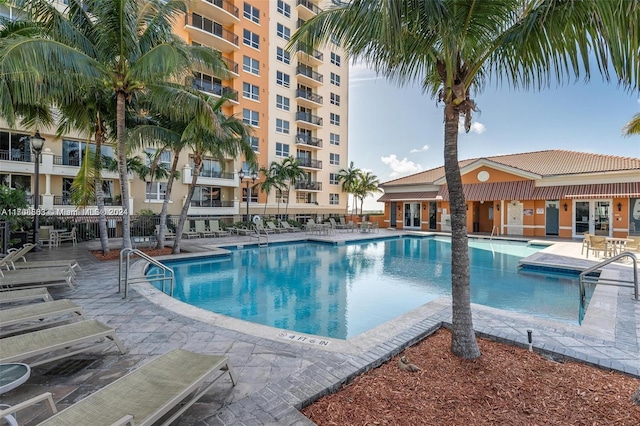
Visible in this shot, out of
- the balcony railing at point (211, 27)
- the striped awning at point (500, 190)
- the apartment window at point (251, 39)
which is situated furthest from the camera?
the apartment window at point (251, 39)

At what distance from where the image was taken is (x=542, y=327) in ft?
17.1

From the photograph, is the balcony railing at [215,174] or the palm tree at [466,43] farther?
the balcony railing at [215,174]

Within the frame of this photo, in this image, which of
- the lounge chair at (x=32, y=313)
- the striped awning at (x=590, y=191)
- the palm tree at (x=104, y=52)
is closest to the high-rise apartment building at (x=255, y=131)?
the palm tree at (x=104, y=52)

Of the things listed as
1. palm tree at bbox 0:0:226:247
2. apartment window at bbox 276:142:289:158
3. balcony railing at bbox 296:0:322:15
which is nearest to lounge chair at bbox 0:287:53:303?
palm tree at bbox 0:0:226:247

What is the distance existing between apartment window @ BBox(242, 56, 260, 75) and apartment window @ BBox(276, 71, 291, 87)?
2420 mm

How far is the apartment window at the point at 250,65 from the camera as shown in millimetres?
29156

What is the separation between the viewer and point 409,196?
29.6 meters

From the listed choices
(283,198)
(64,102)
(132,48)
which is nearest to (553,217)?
(283,198)

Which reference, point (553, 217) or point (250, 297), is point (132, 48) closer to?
point (250, 297)

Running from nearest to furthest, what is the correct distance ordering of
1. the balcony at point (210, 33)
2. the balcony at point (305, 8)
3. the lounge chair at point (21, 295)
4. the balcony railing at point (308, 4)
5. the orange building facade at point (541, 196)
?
the lounge chair at point (21, 295) → the orange building facade at point (541, 196) → the balcony at point (210, 33) → the balcony at point (305, 8) → the balcony railing at point (308, 4)

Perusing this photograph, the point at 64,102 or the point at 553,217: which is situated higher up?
the point at 64,102

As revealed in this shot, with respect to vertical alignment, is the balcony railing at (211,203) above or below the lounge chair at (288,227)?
above

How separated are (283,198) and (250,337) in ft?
Result: 89.4

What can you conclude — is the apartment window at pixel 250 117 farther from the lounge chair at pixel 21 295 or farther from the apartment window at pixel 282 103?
the lounge chair at pixel 21 295
